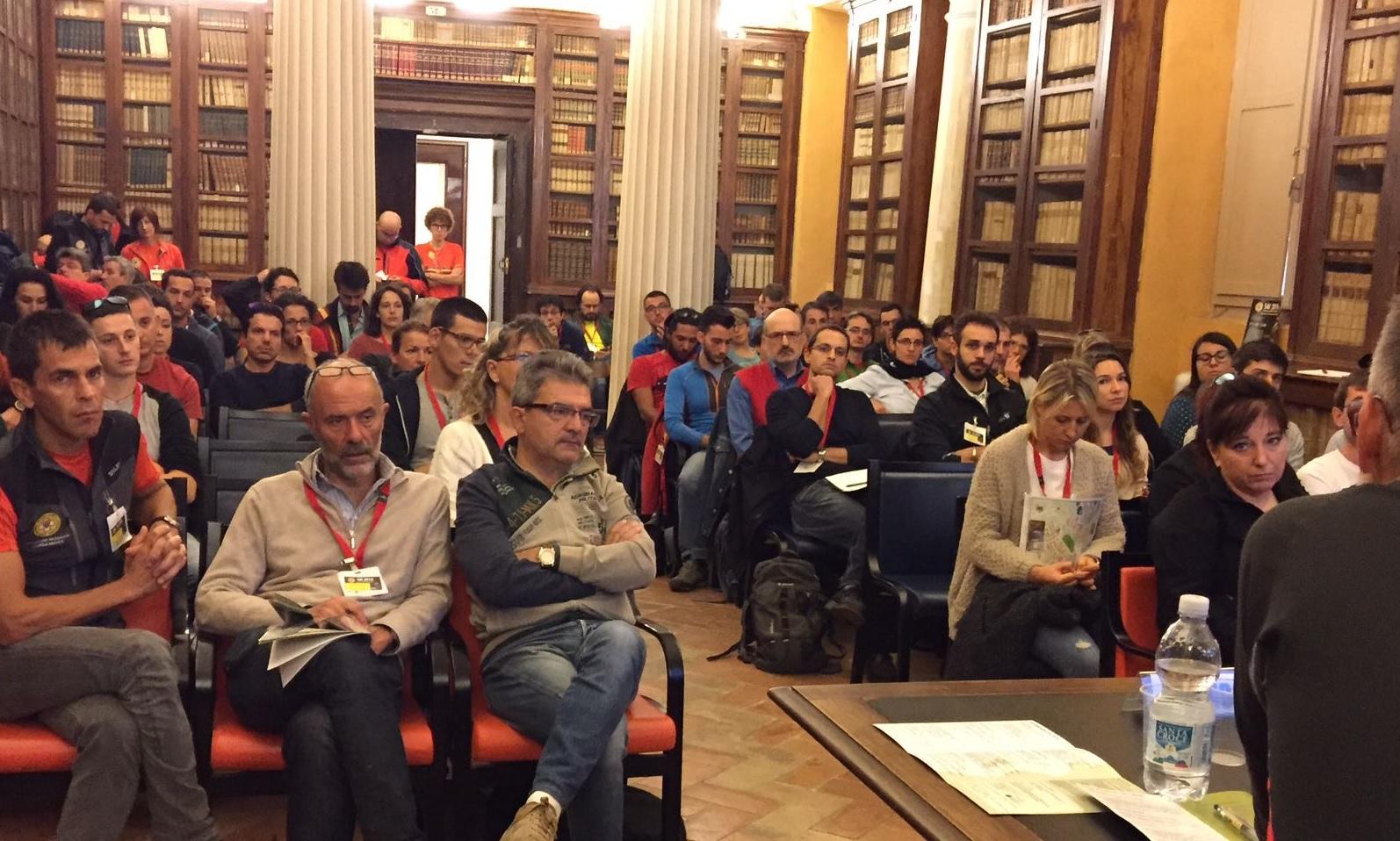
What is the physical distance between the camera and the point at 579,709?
276cm

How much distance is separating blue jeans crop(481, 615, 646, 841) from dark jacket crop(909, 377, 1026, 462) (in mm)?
2432

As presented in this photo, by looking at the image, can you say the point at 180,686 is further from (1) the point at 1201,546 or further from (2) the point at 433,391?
(1) the point at 1201,546

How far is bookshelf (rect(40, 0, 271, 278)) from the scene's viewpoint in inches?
444

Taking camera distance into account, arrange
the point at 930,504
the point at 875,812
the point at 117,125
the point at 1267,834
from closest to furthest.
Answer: the point at 1267,834 → the point at 875,812 → the point at 930,504 → the point at 117,125

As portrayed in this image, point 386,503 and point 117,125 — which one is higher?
point 117,125

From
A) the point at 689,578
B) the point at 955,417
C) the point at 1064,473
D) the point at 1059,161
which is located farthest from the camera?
the point at 1059,161

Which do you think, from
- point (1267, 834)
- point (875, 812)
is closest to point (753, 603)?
point (875, 812)

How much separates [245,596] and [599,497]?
83 centimetres

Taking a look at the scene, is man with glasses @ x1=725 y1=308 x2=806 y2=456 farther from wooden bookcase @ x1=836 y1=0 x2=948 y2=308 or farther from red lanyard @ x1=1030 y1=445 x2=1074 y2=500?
wooden bookcase @ x1=836 y1=0 x2=948 y2=308

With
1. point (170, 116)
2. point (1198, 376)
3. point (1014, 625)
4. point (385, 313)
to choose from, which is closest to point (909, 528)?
point (1014, 625)

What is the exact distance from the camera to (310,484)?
2.99m

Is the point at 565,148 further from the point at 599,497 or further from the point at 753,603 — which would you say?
the point at 599,497

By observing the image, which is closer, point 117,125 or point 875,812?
point 875,812

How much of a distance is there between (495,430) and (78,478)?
1246 mm
